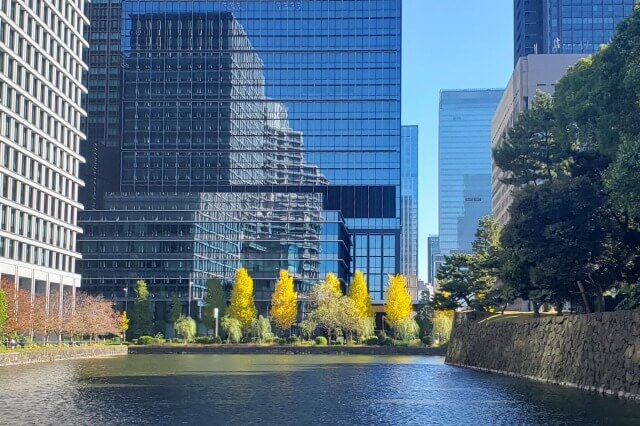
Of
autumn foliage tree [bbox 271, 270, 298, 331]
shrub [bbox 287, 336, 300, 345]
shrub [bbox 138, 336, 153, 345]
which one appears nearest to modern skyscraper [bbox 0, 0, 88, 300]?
shrub [bbox 138, 336, 153, 345]

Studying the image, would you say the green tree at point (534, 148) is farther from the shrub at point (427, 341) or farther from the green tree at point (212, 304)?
the green tree at point (212, 304)

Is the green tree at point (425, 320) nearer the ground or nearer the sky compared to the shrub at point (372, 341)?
nearer the sky

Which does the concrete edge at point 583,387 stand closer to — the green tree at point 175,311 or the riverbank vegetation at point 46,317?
the riverbank vegetation at point 46,317

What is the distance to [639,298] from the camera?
44781 millimetres

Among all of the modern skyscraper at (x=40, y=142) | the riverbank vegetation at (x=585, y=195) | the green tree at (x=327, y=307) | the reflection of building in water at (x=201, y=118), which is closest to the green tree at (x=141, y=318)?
the modern skyscraper at (x=40, y=142)

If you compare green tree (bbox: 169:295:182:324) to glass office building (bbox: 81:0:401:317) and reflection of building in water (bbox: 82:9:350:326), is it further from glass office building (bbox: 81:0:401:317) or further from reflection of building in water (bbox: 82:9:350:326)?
glass office building (bbox: 81:0:401:317)

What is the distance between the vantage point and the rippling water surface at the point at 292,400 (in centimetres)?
2950

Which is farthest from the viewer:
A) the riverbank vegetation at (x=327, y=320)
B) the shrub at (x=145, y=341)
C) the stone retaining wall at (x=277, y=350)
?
the shrub at (x=145, y=341)

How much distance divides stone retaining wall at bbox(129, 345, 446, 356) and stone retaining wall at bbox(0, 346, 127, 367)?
579 centimetres

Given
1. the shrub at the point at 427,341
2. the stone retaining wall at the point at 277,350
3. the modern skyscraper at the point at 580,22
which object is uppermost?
the modern skyscraper at the point at 580,22

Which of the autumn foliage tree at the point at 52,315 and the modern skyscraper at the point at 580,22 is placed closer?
the autumn foliage tree at the point at 52,315

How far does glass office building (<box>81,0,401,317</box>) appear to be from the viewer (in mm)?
166375

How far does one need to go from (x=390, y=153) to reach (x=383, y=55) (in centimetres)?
2021

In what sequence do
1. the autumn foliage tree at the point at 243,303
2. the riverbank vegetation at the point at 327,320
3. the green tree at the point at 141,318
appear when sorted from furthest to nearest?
the green tree at the point at 141,318, the autumn foliage tree at the point at 243,303, the riverbank vegetation at the point at 327,320
